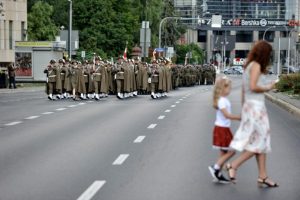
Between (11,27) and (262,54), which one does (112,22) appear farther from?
(262,54)

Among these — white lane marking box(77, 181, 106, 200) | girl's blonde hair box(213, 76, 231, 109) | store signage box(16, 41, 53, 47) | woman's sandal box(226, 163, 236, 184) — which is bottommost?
white lane marking box(77, 181, 106, 200)

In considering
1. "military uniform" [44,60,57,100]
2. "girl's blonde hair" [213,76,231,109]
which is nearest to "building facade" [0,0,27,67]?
"military uniform" [44,60,57,100]

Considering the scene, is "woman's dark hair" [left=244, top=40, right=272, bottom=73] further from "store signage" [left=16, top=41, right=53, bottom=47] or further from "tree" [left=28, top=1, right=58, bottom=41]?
"tree" [left=28, top=1, right=58, bottom=41]

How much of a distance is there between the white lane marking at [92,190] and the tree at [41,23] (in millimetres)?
86578

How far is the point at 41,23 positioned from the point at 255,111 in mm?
89050

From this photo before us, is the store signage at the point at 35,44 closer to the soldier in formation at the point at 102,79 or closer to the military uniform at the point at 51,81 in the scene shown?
the soldier in formation at the point at 102,79

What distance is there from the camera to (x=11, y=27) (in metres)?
69.0

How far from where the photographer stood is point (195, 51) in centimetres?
14288

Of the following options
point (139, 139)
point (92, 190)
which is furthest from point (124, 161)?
point (139, 139)

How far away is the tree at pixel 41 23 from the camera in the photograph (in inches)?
3750

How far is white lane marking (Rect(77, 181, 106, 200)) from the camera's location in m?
8.36

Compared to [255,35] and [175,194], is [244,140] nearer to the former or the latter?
[175,194]

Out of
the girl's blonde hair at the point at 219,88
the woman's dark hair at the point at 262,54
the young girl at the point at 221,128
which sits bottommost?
the young girl at the point at 221,128

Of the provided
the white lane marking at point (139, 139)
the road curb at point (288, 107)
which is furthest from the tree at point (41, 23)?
the white lane marking at point (139, 139)
